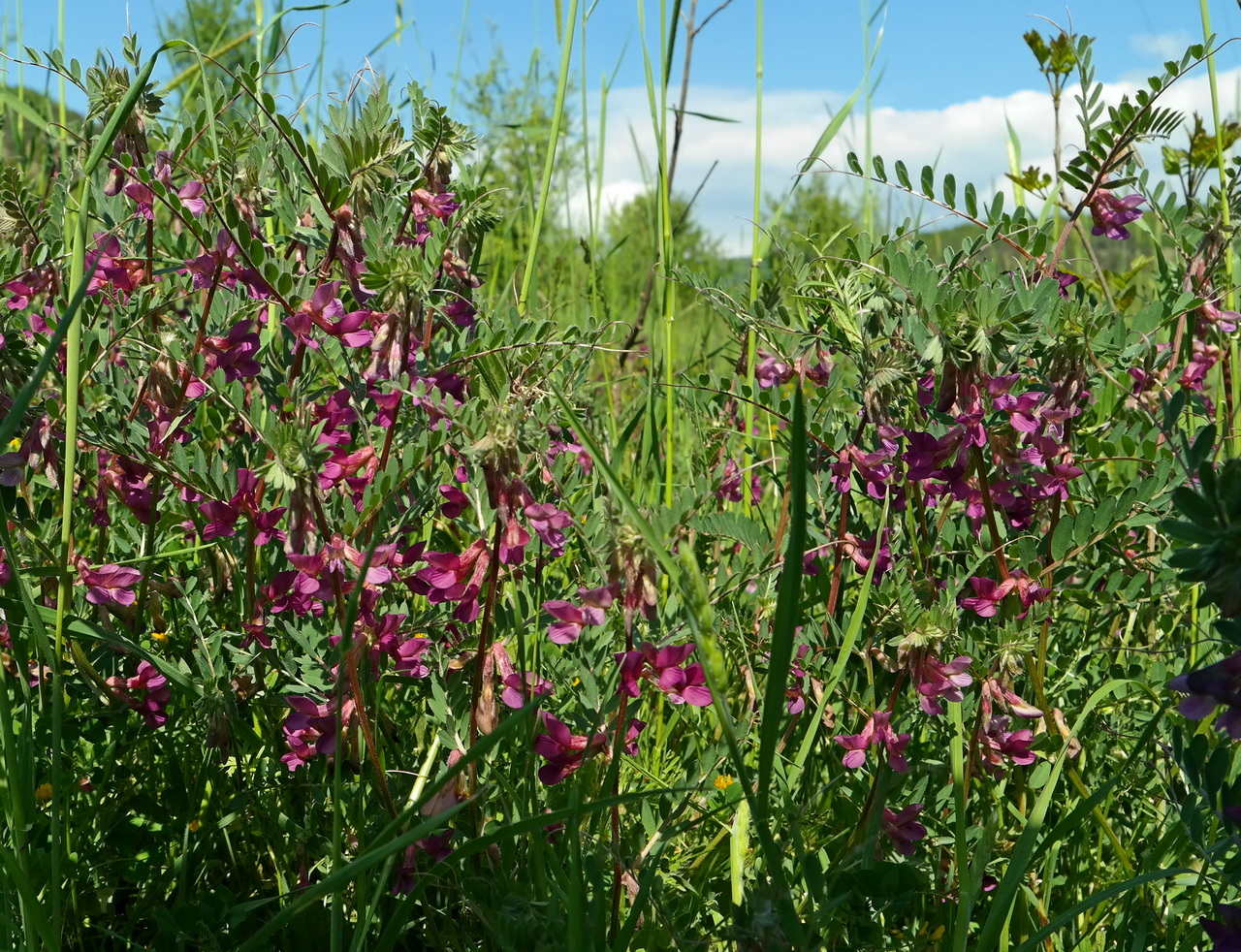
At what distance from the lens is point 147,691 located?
4.66 feet

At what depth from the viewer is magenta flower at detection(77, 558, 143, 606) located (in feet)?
4.35

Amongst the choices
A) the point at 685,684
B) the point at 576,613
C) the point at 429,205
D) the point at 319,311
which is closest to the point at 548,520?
the point at 576,613

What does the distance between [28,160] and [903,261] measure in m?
2.52

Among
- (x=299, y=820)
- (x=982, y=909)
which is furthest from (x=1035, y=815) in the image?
(x=299, y=820)

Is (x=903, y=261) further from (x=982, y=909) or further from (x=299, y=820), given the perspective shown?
(x=299, y=820)

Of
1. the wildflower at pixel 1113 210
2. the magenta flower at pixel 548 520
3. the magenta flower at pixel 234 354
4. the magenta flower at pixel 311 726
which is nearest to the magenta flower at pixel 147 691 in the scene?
the magenta flower at pixel 311 726

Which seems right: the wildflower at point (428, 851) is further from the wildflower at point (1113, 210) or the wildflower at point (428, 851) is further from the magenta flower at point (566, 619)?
the wildflower at point (1113, 210)

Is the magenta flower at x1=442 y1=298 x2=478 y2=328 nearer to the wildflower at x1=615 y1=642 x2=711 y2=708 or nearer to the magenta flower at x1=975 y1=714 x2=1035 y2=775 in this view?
Result: the wildflower at x1=615 y1=642 x2=711 y2=708

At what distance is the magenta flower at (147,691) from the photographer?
1.39 meters

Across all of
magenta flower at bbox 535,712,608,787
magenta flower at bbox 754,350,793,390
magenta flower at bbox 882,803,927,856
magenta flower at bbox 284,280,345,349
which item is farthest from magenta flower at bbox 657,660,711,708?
magenta flower at bbox 754,350,793,390

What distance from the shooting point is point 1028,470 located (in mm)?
1357

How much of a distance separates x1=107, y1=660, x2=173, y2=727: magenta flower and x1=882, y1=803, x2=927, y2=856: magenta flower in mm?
893

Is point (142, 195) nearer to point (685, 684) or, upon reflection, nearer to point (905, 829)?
point (685, 684)

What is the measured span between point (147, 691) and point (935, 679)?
96 centimetres
